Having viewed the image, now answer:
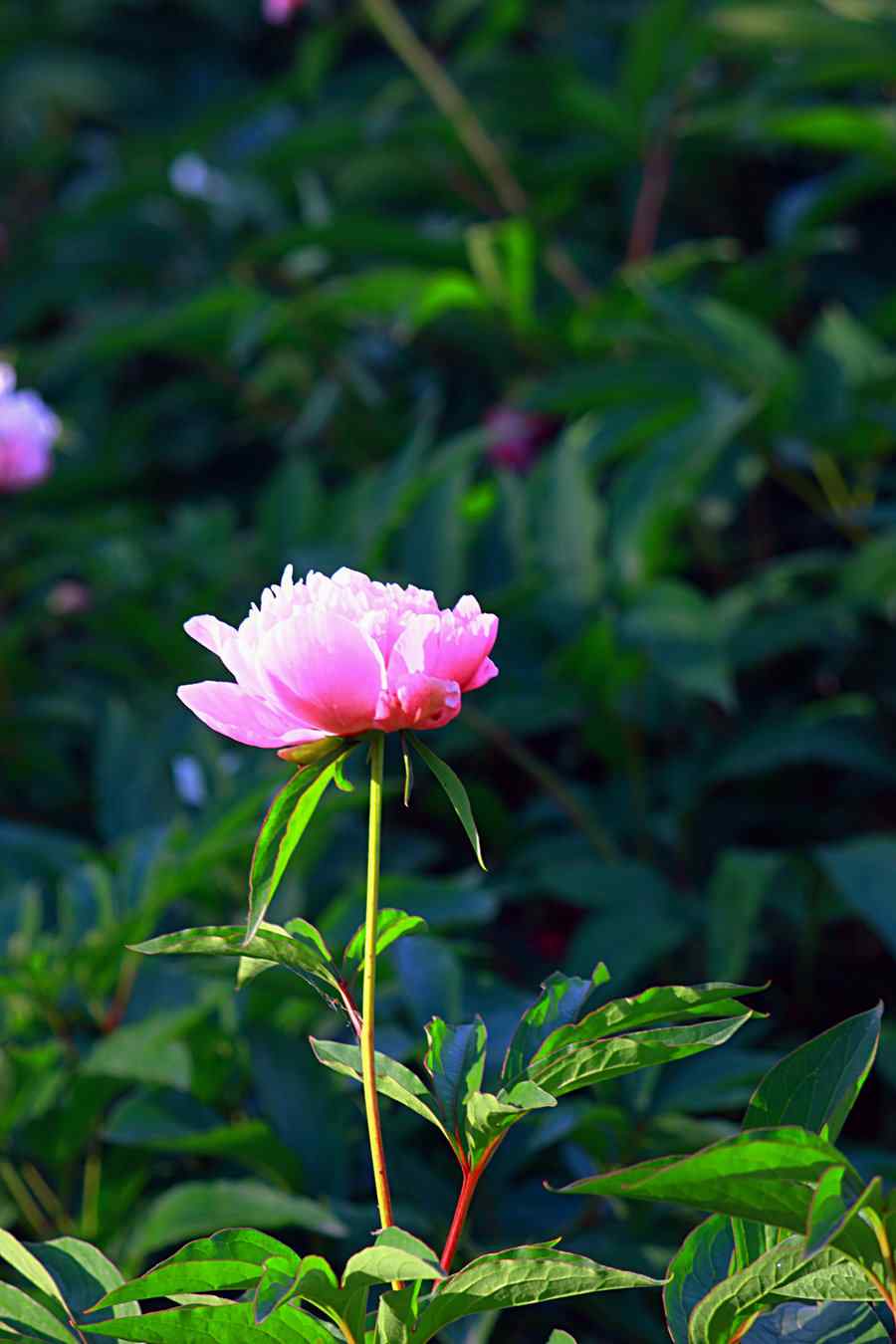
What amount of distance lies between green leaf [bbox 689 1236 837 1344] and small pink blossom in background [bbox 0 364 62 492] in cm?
137

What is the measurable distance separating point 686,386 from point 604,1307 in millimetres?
925

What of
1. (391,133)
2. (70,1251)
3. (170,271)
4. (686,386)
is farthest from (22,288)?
(70,1251)

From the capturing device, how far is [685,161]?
6.91 feet

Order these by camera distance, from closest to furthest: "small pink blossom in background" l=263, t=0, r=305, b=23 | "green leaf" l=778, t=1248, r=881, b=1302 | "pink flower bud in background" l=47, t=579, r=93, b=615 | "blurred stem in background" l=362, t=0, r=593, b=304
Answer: "green leaf" l=778, t=1248, r=881, b=1302, "pink flower bud in background" l=47, t=579, r=93, b=615, "blurred stem in background" l=362, t=0, r=593, b=304, "small pink blossom in background" l=263, t=0, r=305, b=23

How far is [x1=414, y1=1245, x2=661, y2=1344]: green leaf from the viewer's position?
45 cm

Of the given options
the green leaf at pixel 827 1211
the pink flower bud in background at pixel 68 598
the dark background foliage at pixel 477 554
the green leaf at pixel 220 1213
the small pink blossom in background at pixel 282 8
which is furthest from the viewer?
the small pink blossom in background at pixel 282 8

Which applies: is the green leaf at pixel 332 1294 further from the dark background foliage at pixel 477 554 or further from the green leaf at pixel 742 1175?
the dark background foliage at pixel 477 554

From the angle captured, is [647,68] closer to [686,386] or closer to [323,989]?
[686,386]

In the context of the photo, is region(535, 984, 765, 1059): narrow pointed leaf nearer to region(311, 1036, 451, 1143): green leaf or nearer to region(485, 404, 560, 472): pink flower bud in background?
region(311, 1036, 451, 1143): green leaf

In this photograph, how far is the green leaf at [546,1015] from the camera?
20.3 inches

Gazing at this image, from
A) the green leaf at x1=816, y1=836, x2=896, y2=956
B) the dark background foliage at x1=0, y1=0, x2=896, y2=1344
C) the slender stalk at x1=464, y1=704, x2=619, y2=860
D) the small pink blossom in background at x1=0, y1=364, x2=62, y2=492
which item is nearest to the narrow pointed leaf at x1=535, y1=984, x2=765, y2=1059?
the dark background foliage at x1=0, y1=0, x2=896, y2=1344

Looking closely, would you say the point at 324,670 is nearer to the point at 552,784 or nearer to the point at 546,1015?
the point at 546,1015

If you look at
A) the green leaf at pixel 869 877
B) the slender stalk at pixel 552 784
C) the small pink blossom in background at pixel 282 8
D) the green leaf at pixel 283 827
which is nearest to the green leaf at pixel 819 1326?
the green leaf at pixel 283 827

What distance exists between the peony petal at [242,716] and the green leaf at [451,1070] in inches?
4.2
